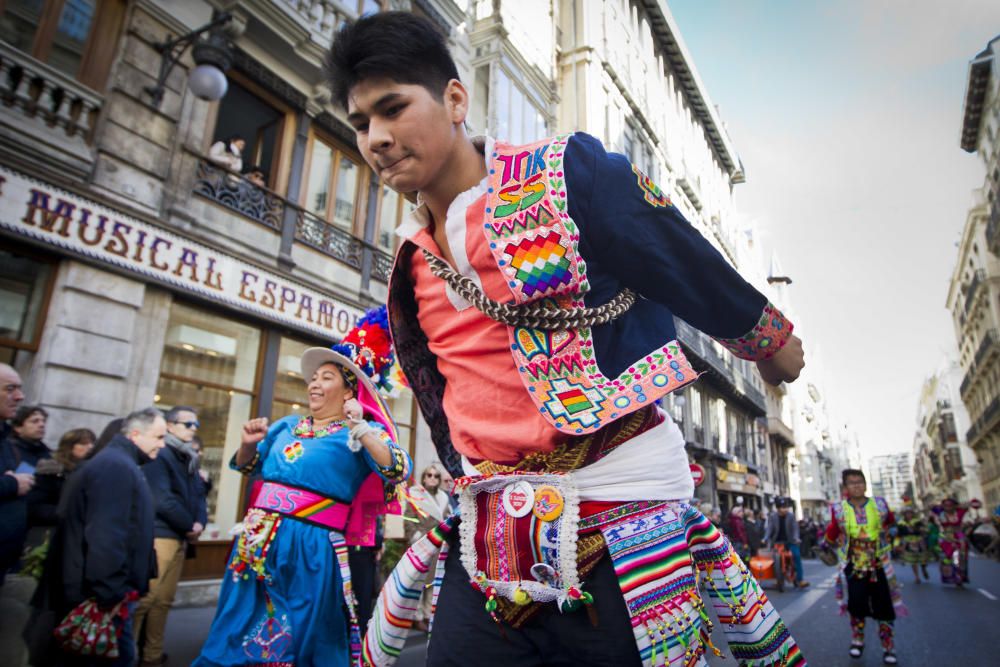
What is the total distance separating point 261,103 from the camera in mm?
10664

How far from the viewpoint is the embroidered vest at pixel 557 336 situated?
1207mm

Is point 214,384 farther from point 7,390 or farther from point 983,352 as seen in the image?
point 983,352

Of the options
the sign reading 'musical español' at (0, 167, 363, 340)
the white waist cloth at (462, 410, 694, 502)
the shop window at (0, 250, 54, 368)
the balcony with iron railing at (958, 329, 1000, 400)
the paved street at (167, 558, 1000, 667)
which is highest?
the balcony with iron railing at (958, 329, 1000, 400)

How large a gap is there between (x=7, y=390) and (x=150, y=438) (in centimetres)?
88

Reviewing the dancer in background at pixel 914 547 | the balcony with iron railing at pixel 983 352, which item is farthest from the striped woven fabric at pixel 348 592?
the balcony with iron railing at pixel 983 352

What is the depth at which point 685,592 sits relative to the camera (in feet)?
3.77

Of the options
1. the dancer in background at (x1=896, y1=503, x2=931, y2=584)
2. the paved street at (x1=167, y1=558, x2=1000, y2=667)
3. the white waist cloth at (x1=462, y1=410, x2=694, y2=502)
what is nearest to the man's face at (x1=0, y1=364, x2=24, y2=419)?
the paved street at (x1=167, y1=558, x2=1000, y2=667)

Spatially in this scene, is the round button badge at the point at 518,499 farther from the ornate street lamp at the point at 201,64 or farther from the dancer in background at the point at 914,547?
the dancer in background at the point at 914,547

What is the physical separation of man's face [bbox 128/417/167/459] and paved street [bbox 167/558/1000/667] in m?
1.93

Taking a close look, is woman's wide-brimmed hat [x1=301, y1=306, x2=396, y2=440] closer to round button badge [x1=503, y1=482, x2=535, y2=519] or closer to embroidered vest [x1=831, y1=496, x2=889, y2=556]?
round button badge [x1=503, y1=482, x2=535, y2=519]

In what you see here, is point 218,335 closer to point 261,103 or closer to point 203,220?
point 203,220

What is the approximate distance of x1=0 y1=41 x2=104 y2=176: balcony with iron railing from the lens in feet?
22.3

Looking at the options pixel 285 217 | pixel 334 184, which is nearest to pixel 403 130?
pixel 285 217

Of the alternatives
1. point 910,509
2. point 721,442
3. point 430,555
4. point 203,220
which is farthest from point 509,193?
point 721,442
